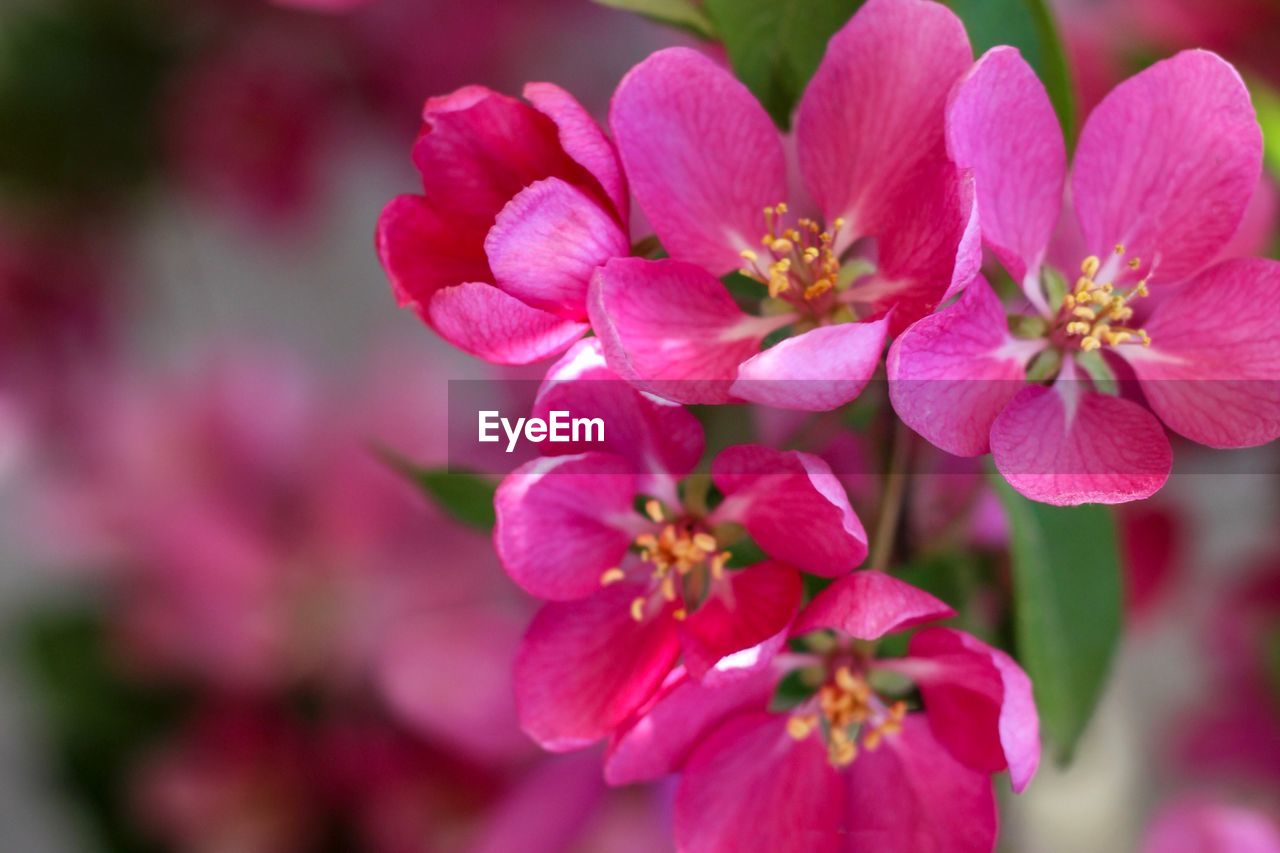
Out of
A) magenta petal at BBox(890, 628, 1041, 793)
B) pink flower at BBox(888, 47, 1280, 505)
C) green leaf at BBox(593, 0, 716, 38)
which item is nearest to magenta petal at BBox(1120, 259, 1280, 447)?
pink flower at BBox(888, 47, 1280, 505)

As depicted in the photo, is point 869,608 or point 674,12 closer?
point 869,608

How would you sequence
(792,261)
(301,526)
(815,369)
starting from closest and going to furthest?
(815,369), (792,261), (301,526)

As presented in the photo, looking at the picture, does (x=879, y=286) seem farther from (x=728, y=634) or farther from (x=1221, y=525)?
(x=1221, y=525)

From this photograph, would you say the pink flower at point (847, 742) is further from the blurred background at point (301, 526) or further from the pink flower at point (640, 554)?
the blurred background at point (301, 526)

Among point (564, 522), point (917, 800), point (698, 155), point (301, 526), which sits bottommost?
point (301, 526)

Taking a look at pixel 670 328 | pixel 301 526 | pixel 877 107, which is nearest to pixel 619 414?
pixel 670 328

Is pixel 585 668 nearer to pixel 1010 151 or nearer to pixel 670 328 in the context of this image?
pixel 670 328

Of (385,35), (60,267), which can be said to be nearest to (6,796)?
(60,267)
